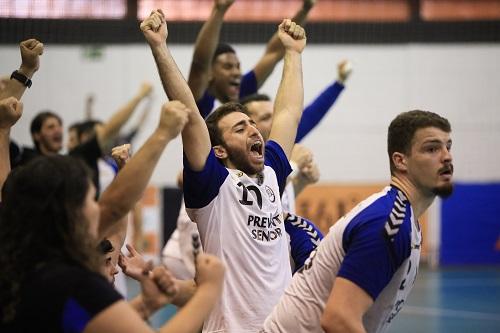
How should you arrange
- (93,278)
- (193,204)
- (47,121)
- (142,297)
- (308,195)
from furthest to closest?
(308,195) < (47,121) < (193,204) < (142,297) < (93,278)

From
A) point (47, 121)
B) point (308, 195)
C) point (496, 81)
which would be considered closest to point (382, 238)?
point (47, 121)

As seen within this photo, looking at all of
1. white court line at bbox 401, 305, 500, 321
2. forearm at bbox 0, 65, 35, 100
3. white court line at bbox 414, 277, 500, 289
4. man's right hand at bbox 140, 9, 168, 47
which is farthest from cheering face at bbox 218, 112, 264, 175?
white court line at bbox 414, 277, 500, 289

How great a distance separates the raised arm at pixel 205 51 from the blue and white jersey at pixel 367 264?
106 inches

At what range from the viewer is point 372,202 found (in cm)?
432

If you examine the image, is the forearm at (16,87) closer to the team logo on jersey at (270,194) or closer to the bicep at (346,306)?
the team logo on jersey at (270,194)

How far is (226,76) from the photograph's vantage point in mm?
7555

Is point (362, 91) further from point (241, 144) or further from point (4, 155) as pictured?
point (4, 155)

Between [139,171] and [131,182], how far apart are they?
→ 2.3 inches

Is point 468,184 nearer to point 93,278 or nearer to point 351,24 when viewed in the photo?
point 351,24

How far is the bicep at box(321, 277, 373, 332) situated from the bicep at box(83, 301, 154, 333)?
1.07 meters

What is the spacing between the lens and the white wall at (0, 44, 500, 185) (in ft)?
58.1

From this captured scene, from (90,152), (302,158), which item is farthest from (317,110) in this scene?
(90,152)

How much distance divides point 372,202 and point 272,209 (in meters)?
0.97

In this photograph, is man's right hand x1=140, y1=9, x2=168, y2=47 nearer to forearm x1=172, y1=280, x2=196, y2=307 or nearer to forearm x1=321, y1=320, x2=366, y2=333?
forearm x1=172, y1=280, x2=196, y2=307
